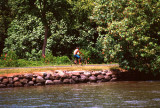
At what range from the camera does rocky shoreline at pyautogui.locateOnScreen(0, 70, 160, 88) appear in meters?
22.1

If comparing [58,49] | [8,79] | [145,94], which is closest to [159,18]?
[145,94]

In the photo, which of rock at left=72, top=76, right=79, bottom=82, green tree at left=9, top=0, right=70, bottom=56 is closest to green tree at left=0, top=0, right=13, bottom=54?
green tree at left=9, top=0, right=70, bottom=56

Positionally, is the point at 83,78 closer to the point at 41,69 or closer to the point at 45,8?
the point at 41,69

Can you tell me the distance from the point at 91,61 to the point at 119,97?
18996 millimetres

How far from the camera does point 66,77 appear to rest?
23516 mm

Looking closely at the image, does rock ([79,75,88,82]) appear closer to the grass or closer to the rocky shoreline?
the rocky shoreline

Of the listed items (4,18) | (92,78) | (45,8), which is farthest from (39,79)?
(4,18)

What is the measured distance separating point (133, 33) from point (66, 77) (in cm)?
634

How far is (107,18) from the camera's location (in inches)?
997

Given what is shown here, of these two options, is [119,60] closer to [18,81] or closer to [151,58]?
[151,58]

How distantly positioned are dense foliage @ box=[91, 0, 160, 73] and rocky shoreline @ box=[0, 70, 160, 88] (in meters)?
0.97

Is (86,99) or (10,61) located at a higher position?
(10,61)

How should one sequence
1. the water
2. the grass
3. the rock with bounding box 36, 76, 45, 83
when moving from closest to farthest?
1. the water
2. the rock with bounding box 36, 76, 45, 83
3. the grass

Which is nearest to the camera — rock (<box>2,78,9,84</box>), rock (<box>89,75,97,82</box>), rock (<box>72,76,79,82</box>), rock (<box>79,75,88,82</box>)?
rock (<box>2,78,9,84</box>)
